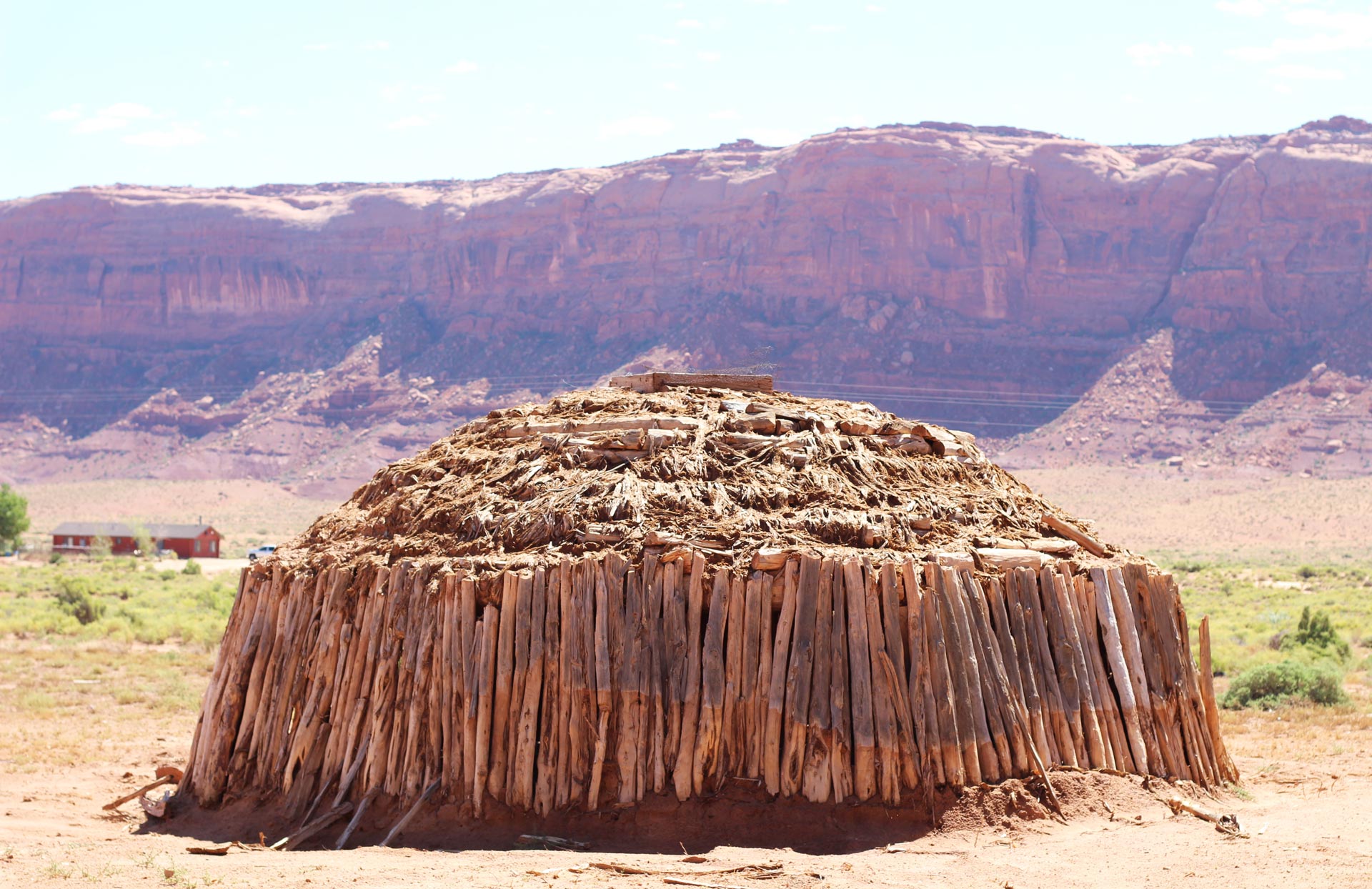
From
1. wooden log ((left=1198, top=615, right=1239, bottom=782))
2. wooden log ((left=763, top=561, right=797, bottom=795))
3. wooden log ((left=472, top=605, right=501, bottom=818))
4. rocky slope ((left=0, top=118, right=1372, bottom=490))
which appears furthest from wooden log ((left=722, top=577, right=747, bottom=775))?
rocky slope ((left=0, top=118, right=1372, bottom=490))

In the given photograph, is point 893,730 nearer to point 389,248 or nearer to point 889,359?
point 889,359

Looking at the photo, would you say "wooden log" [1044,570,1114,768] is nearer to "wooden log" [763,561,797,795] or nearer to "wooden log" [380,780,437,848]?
"wooden log" [763,561,797,795]

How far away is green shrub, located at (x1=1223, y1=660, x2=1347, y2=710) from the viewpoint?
549 inches

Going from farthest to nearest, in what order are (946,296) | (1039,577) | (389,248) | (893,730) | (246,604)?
(389,248)
(946,296)
(246,604)
(1039,577)
(893,730)

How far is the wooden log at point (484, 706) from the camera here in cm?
779

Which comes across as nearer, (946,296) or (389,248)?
(946,296)

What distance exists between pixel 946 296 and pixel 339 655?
72029mm

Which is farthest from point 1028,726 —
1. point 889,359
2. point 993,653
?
point 889,359

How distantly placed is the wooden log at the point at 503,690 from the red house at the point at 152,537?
136 ft

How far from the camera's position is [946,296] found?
256ft

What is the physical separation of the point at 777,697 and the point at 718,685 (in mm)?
322

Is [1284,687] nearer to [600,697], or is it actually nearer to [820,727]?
[820,727]

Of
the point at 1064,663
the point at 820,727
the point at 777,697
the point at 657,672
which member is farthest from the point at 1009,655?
the point at 657,672

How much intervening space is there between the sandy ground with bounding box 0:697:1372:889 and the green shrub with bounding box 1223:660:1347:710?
520cm
